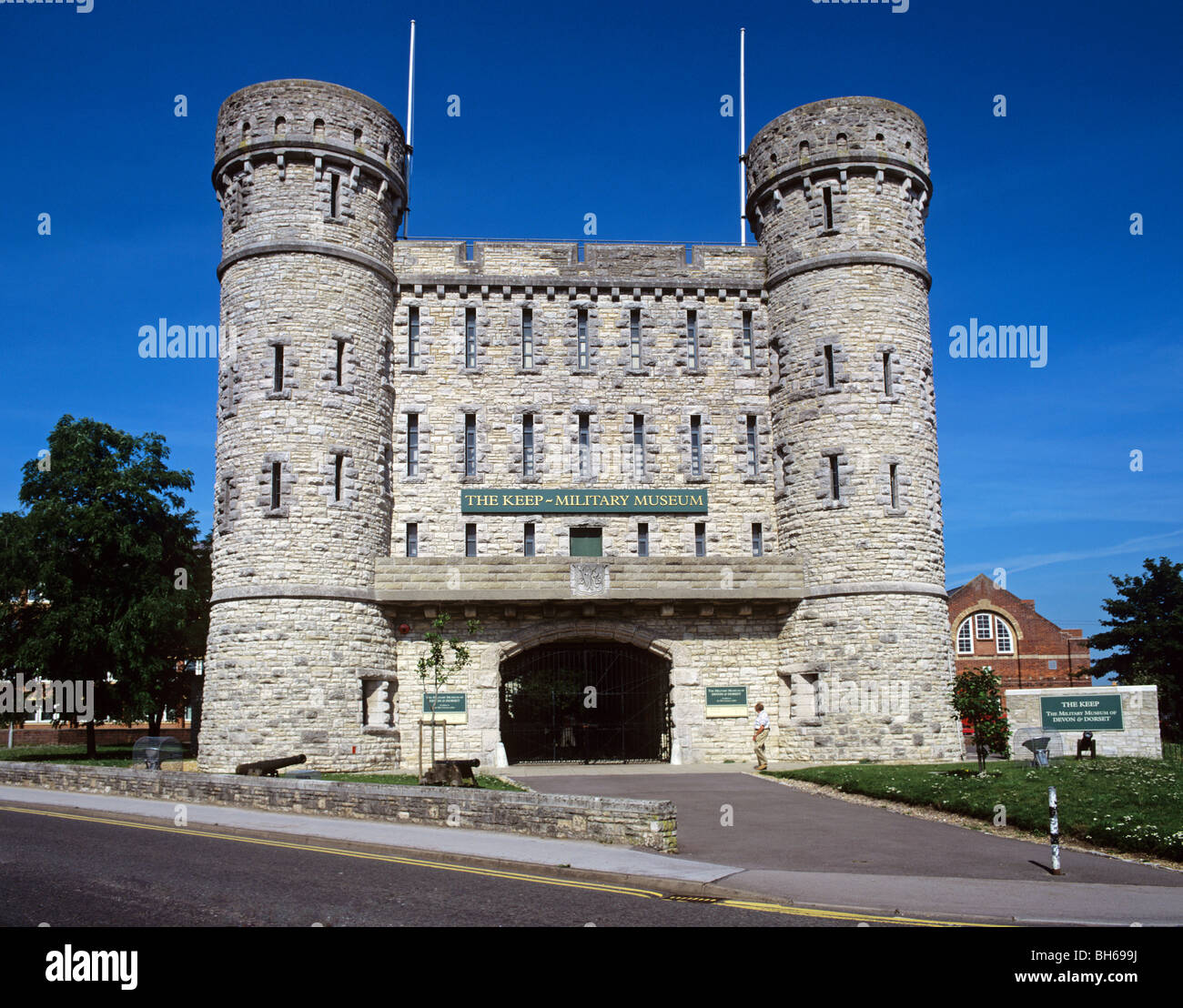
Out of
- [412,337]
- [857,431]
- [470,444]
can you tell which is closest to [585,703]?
[470,444]

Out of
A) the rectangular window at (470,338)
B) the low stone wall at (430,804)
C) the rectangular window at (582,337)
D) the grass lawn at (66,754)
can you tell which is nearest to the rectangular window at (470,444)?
the rectangular window at (470,338)

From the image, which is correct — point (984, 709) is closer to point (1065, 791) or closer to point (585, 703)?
point (1065, 791)

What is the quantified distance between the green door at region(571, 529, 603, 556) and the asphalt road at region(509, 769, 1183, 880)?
994cm

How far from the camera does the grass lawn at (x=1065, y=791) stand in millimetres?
14164

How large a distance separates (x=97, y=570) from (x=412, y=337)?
45.6 feet

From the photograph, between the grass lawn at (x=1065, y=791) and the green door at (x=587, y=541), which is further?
the green door at (x=587, y=541)

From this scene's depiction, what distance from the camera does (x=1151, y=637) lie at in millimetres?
45844

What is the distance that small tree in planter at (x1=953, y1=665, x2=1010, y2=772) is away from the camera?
22.0 m

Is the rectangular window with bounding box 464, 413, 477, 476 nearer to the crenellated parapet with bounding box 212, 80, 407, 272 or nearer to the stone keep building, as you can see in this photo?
the stone keep building

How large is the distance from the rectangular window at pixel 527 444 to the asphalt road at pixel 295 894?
58.5ft

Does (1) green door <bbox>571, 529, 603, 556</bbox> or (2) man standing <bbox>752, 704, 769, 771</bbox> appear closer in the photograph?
(2) man standing <bbox>752, 704, 769, 771</bbox>

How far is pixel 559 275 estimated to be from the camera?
31.7 metres

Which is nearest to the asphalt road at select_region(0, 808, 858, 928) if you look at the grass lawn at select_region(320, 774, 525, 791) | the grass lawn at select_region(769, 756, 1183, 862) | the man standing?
the grass lawn at select_region(769, 756, 1183, 862)

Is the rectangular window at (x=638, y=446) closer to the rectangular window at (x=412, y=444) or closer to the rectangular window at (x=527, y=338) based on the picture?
the rectangular window at (x=527, y=338)
